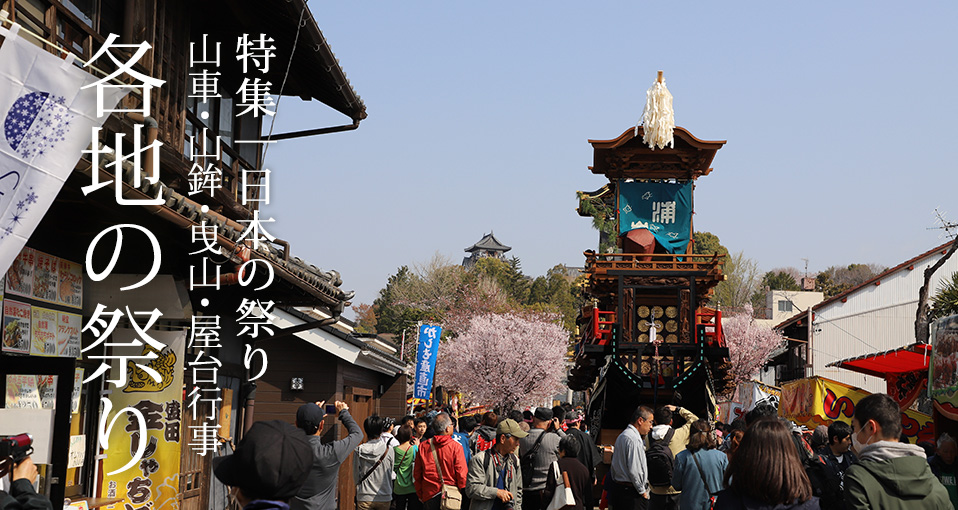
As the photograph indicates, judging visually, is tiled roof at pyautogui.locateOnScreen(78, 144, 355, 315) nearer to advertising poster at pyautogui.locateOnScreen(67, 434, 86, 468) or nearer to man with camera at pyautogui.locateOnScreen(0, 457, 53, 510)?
man with camera at pyautogui.locateOnScreen(0, 457, 53, 510)

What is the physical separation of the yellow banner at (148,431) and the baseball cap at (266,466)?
7.82m

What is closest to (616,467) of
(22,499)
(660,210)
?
(22,499)

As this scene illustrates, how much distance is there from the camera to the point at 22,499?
17.5 feet

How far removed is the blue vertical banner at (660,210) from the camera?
3238cm

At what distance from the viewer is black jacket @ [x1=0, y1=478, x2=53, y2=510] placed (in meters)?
5.27

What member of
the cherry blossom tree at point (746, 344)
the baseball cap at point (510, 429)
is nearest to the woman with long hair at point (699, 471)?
the baseball cap at point (510, 429)

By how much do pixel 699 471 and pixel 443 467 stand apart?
3.40 meters

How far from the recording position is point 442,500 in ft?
36.2

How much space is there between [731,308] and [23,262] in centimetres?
7534

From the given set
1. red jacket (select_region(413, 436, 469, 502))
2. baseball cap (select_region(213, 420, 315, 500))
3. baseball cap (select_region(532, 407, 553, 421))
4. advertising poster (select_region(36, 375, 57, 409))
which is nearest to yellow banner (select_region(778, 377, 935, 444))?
baseball cap (select_region(532, 407, 553, 421))

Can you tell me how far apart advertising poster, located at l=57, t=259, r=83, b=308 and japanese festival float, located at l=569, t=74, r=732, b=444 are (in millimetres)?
19790

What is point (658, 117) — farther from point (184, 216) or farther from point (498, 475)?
point (184, 216)

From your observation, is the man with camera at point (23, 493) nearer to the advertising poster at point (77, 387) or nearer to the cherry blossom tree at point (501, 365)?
the advertising poster at point (77, 387)

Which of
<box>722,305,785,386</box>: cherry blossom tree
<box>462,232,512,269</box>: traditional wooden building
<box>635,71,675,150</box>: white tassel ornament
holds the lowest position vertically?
<box>722,305,785,386</box>: cherry blossom tree
